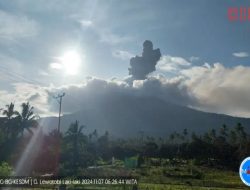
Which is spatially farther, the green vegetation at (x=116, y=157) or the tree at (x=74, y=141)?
the tree at (x=74, y=141)

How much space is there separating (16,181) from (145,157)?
79.7 metres

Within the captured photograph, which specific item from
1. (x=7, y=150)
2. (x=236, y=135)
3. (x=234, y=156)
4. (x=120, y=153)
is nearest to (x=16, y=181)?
(x=7, y=150)

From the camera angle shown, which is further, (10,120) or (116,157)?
(116,157)

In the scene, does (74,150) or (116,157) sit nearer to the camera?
(74,150)

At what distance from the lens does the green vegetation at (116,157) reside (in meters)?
59.9

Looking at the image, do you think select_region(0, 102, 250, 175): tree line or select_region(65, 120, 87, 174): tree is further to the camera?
select_region(65, 120, 87, 174): tree

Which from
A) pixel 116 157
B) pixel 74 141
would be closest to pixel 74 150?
pixel 74 141

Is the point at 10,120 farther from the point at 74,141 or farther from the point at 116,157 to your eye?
the point at 116,157

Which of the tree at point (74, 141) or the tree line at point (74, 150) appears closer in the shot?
the tree line at point (74, 150)

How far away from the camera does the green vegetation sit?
59.9 meters

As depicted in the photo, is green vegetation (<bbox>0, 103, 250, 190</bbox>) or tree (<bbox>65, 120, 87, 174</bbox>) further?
tree (<bbox>65, 120, 87, 174</bbox>)

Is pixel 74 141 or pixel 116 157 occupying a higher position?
pixel 74 141

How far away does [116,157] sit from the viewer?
4126 inches

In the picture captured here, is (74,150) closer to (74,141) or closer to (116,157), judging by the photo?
(74,141)
